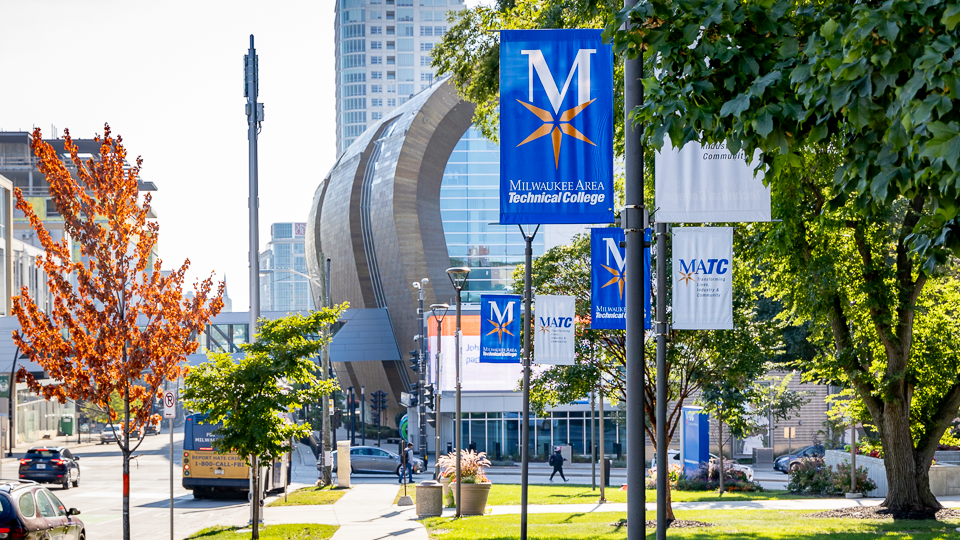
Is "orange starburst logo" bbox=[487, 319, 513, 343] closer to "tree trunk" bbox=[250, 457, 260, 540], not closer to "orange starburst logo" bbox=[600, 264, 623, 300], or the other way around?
"tree trunk" bbox=[250, 457, 260, 540]

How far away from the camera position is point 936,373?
20.3 m

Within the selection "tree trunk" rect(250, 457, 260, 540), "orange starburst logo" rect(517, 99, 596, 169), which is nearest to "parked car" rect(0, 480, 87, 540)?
"tree trunk" rect(250, 457, 260, 540)

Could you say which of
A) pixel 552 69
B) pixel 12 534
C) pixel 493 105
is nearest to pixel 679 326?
pixel 552 69

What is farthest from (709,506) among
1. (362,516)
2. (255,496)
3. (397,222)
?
(397,222)

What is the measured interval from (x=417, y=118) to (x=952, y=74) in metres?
67.4

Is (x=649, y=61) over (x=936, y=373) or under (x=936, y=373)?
over

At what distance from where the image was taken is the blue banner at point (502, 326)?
21.1 metres

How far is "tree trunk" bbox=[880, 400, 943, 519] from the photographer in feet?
63.9

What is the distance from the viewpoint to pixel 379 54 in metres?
186

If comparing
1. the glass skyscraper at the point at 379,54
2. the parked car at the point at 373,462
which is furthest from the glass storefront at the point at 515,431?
the glass skyscraper at the point at 379,54

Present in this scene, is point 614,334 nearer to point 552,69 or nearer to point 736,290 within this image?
point 736,290

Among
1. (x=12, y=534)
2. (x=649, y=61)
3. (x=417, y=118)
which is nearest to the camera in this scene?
(x=649, y=61)

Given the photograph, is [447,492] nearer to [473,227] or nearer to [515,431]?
[515,431]

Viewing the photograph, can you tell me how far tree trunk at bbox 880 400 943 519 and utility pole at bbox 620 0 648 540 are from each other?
1462cm
